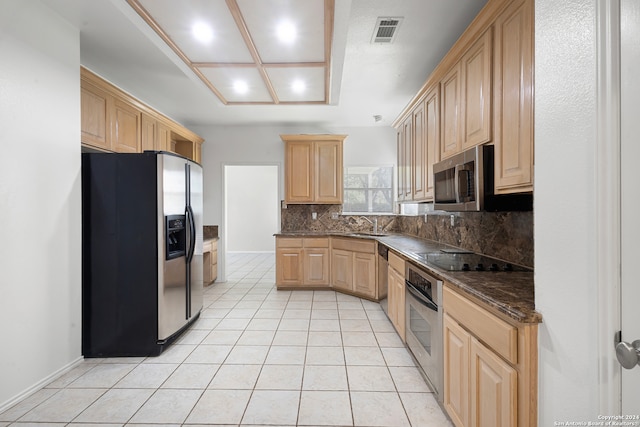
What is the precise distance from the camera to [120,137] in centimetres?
324

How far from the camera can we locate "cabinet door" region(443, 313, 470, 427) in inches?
58.0

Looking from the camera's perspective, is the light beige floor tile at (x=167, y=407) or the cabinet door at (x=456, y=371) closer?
the cabinet door at (x=456, y=371)

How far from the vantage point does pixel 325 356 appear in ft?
8.29

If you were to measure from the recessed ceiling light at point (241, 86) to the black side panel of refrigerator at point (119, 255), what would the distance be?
121cm

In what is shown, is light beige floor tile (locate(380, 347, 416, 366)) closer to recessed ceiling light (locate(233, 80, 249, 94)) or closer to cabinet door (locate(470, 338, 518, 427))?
cabinet door (locate(470, 338, 518, 427))

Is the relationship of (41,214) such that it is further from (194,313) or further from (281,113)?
(281,113)

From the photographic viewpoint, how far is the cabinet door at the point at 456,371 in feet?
4.83

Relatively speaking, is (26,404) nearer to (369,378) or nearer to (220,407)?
(220,407)

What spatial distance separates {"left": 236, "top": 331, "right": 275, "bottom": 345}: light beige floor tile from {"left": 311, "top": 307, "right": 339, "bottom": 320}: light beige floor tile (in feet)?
2.18

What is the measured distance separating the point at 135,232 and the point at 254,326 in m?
1.52

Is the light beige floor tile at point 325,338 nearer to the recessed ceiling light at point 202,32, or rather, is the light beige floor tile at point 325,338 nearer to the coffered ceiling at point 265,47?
the coffered ceiling at point 265,47

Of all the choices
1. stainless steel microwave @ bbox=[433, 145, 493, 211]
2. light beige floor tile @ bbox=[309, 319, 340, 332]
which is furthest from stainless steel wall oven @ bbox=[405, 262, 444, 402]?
light beige floor tile @ bbox=[309, 319, 340, 332]

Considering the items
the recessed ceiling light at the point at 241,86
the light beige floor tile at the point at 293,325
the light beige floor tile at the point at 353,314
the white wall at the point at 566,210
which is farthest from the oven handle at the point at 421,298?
the recessed ceiling light at the point at 241,86

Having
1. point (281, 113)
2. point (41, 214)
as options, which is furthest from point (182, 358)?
point (281, 113)
